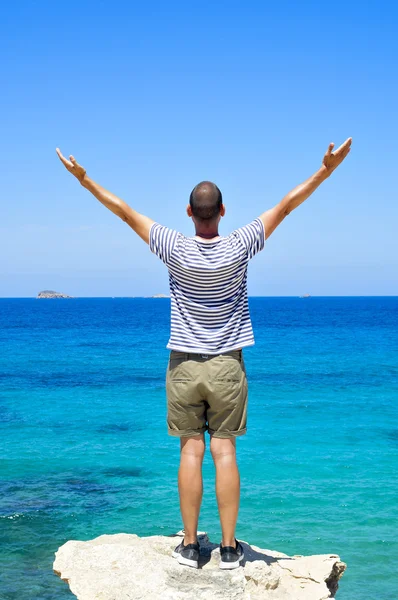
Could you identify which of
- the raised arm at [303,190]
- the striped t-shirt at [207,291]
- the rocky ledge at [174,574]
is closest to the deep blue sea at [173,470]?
the rocky ledge at [174,574]

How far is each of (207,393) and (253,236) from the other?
1.20 m

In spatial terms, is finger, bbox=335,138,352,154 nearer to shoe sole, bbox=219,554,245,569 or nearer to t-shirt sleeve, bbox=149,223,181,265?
t-shirt sleeve, bbox=149,223,181,265

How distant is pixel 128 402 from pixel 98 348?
23.7m

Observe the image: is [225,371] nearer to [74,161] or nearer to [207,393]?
[207,393]

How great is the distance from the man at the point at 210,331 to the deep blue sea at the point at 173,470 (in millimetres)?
4272

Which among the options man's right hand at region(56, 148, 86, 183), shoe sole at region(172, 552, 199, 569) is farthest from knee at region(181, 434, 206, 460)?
man's right hand at region(56, 148, 86, 183)

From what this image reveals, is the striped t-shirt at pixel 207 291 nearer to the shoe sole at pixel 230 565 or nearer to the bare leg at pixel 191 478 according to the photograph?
the bare leg at pixel 191 478

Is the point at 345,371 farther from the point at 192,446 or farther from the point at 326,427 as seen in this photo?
the point at 192,446

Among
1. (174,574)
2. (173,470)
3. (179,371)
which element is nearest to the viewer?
(174,574)

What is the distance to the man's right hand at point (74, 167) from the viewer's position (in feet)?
16.2

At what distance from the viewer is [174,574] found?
15.4 feet

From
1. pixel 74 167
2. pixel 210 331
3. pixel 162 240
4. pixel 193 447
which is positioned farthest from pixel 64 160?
pixel 193 447

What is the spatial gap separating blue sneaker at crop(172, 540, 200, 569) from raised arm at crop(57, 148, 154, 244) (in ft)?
7.61

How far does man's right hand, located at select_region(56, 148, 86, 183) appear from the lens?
16.2 ft
